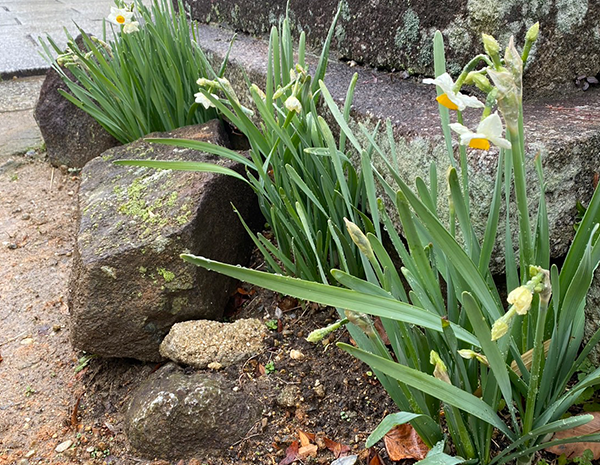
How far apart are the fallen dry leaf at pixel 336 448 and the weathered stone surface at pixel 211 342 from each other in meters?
0.34

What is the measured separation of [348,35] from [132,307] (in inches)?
43.4

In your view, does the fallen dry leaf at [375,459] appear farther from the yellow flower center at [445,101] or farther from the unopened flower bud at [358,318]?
the yellow flower center at [445,101]

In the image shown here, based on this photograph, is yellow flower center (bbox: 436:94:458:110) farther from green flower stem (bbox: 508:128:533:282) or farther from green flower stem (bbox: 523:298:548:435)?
green flower stem (bbox: 523:298:548:435)

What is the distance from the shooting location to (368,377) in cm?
133

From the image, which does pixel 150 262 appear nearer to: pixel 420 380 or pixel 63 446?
pixel 63 446

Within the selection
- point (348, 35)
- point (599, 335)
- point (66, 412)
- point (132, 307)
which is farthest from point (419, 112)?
point (66, 412)

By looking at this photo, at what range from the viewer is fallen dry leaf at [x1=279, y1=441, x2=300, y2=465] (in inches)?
47.5

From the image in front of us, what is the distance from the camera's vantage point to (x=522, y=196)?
764mm

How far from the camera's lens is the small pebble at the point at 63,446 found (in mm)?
1407

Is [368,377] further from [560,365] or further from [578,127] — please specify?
[578,127]

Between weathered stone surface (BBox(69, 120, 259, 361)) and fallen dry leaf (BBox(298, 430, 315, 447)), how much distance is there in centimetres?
52

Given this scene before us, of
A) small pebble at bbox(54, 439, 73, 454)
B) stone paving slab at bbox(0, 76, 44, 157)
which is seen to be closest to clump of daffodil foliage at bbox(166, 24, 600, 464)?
small pebble at bbox(54, 439, 73, 454)

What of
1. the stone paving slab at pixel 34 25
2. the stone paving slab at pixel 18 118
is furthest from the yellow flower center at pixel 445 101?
the stone paving slab at pixel 34 25

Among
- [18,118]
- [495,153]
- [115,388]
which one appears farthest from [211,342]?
[18,118]
